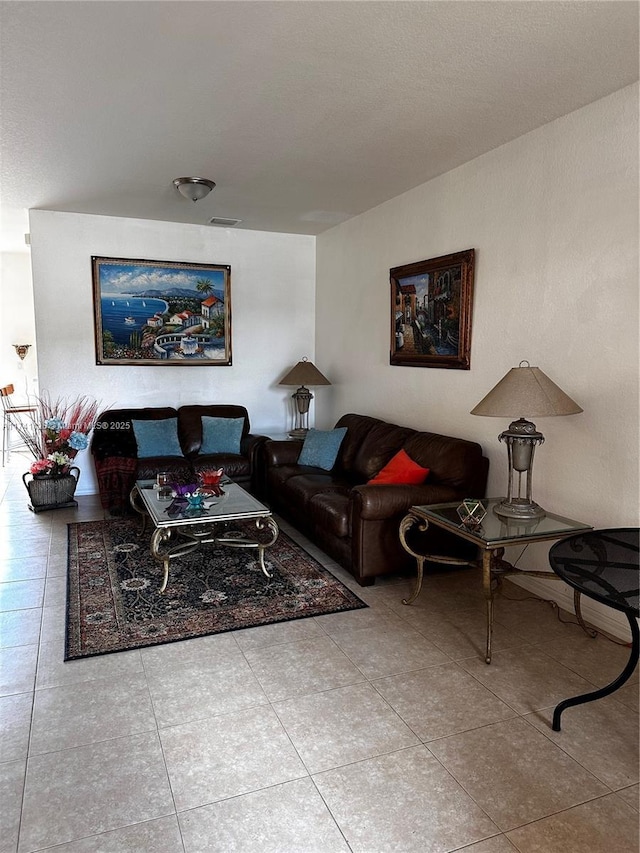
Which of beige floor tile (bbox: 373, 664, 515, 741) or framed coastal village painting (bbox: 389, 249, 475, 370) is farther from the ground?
framed coastal village painting (bbox: 389, 249, 475, 370)

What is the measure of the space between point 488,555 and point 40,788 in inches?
77.9

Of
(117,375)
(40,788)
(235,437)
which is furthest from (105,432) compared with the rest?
(40,788)

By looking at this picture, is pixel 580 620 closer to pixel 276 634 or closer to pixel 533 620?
pixel 533 620

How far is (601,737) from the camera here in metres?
2.20

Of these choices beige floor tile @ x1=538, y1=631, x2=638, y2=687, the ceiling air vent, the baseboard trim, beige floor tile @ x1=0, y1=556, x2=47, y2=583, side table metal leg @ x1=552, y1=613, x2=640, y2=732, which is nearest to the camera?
side table metal leg @ x1=552, y1=613, x2=640, y2=732

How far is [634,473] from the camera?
2863 millimetres

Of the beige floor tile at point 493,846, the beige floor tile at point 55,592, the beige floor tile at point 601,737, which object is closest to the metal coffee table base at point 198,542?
the beige floor tile at point 55,592

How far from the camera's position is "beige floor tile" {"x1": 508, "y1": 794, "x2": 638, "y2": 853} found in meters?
1.70

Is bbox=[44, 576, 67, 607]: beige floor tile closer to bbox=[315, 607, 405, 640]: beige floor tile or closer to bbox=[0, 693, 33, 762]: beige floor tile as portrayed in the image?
bbox=[0, 693, 33, 762]: beige floor tile

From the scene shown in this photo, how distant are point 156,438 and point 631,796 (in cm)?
441

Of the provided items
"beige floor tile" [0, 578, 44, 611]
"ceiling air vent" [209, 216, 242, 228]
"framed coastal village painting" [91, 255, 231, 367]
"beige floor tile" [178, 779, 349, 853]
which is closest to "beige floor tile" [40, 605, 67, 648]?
"beige floor tile" [0, 578, 44, 611]

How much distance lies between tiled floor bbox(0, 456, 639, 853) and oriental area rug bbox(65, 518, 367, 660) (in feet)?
0.39

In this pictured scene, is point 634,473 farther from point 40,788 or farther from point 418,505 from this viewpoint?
point 40,788

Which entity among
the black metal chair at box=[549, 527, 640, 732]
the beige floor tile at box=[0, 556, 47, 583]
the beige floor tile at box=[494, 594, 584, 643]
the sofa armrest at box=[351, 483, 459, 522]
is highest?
the black metal chair at box=[549, 527, 640, 732]
